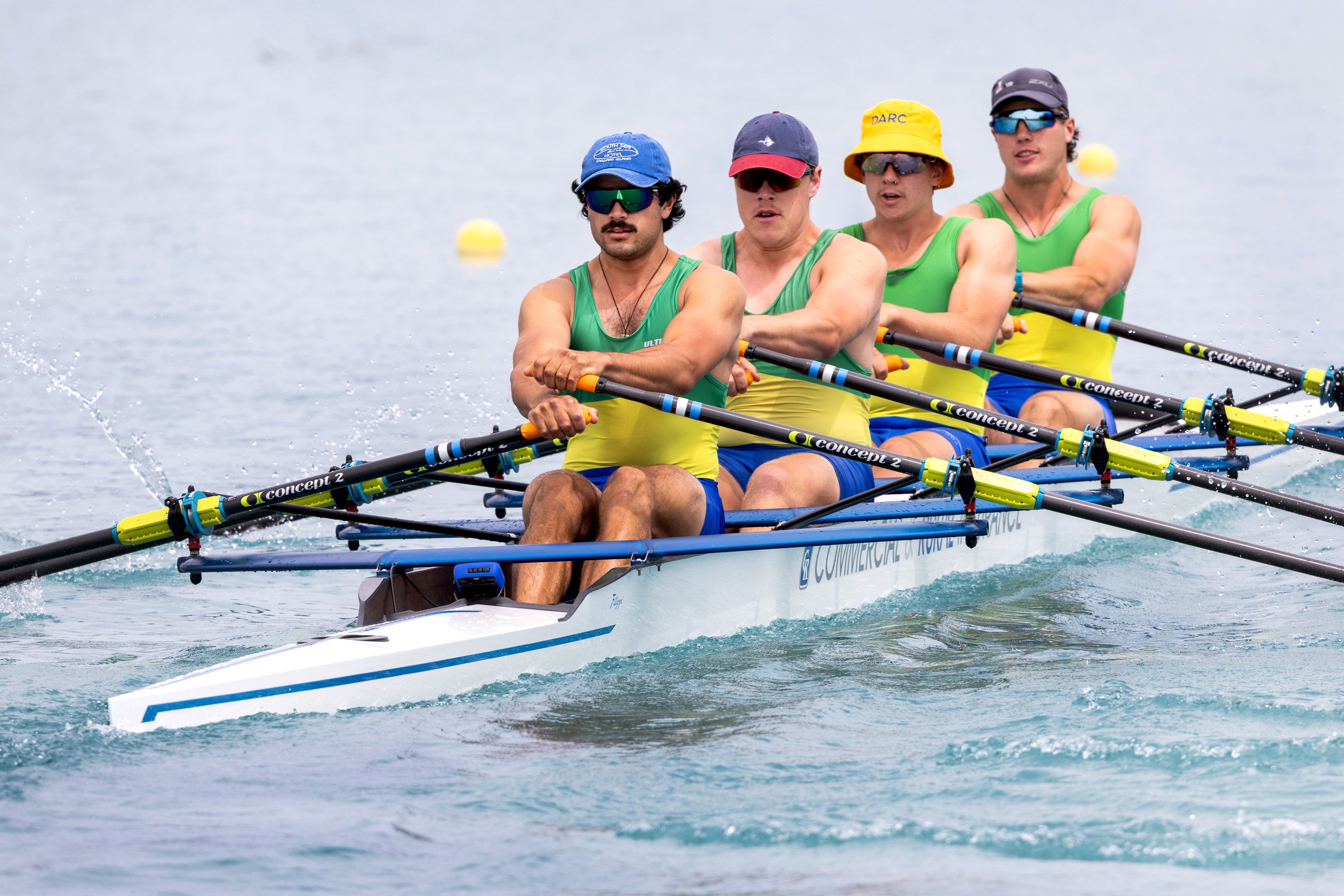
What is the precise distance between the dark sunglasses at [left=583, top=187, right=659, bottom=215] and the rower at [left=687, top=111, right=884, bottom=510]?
2.24ft

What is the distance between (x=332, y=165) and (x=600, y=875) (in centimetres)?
1905

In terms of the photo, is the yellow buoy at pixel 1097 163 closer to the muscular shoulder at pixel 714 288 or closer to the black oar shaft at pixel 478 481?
the black oar shaft at pixel 478 481

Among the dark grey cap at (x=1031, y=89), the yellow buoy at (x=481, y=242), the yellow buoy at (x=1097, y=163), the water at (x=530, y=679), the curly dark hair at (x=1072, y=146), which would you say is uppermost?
the yellow buoy at (x=1097, y=163)

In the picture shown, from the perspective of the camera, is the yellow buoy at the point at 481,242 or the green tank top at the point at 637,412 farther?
the yellow buoy at the point at 481,242

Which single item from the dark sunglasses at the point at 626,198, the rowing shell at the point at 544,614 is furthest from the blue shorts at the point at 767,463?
the dark sunglasses at the point at 626,198

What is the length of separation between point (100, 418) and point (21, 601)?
2.73 meters

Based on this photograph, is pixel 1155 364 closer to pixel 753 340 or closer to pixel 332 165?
pixel 753 340

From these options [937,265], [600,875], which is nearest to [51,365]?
[937,265]

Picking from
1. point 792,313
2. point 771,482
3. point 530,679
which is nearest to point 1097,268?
point 792,313

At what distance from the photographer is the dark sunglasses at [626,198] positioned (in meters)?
4.82

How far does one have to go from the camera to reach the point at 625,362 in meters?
4.71

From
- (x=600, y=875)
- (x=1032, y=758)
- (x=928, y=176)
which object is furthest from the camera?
(x=928, y=176)

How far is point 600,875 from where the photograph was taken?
3.43m

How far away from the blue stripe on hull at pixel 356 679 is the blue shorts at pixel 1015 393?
3187 millimetres
